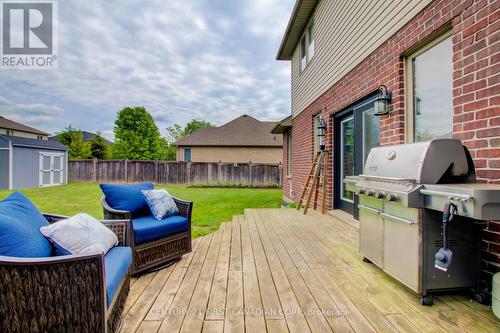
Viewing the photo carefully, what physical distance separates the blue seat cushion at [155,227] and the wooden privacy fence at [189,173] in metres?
12.6

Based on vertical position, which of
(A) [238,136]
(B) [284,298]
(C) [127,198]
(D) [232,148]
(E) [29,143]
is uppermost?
(A) [238,136]

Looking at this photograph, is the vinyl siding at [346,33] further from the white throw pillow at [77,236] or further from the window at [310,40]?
the white throw pillow at [77,236]

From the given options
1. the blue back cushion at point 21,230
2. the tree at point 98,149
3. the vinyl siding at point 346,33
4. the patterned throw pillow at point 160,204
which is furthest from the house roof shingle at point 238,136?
the blue back cushion at point 21,230

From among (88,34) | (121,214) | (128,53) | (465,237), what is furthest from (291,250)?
(128,53)

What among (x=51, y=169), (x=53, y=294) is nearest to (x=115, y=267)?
(x=53, y=294)

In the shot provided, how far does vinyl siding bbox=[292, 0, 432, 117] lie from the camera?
137 inches

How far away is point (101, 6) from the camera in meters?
7.17

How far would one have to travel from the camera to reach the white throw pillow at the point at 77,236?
177cm

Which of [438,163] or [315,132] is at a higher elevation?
[315,132]

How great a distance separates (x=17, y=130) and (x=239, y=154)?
17.1 m

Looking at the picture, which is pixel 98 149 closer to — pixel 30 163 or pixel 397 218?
pixel 30 163

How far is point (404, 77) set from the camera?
10.9 ft

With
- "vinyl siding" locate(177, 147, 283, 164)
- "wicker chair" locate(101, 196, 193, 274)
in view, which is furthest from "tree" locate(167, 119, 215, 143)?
"wicker chair" locate(101, 196, 193, 274)

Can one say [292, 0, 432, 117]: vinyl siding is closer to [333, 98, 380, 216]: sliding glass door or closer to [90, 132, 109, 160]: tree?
[333, 98, 380, 216]: sliding glass door
